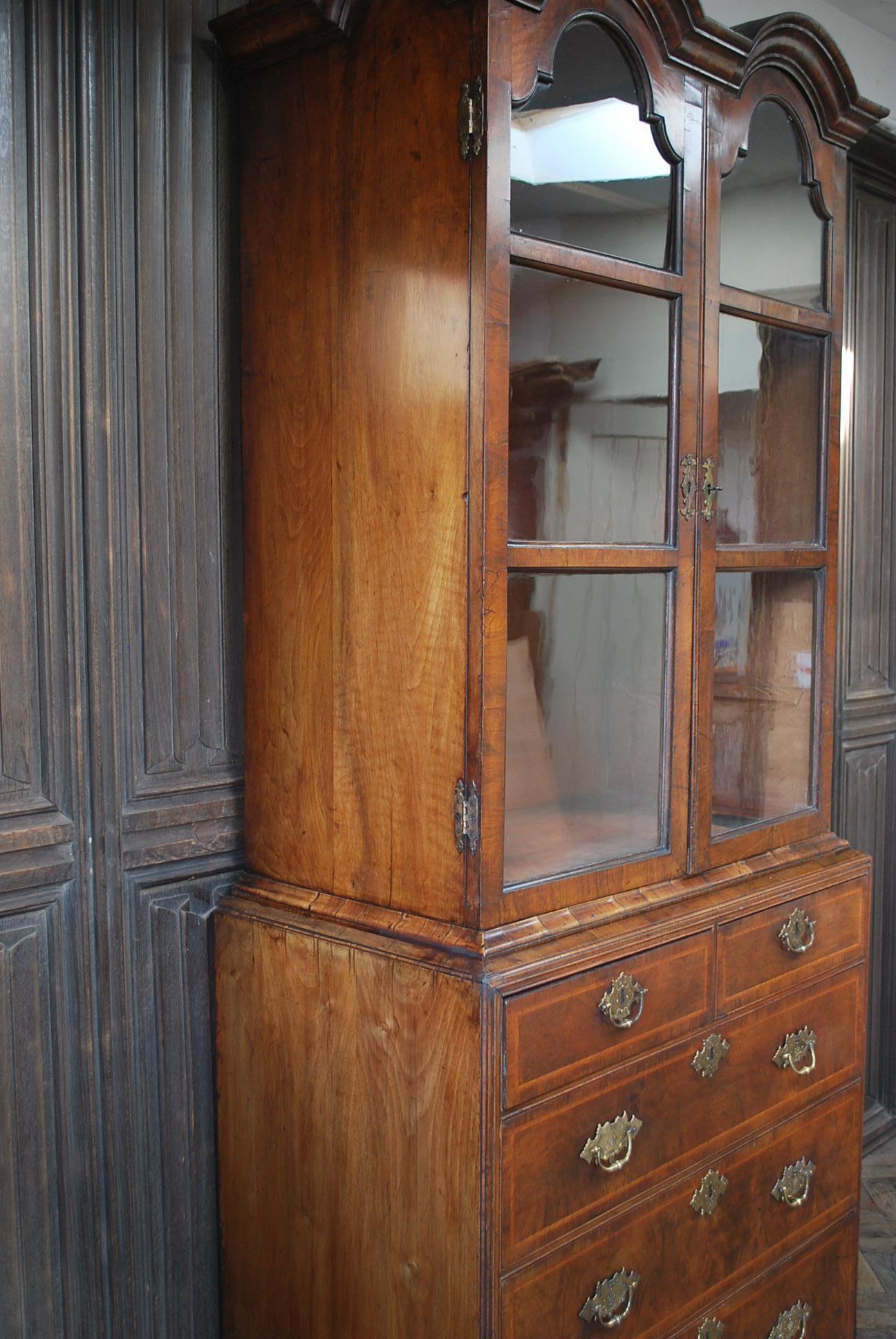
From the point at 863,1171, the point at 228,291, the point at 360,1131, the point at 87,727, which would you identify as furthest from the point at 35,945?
the point at 863,1171

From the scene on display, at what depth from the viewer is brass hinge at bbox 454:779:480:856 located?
4.22 ft

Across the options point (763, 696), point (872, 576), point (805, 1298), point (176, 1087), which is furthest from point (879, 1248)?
point (176, 1087)

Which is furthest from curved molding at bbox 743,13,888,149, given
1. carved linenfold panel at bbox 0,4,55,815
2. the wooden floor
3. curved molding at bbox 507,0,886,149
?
the wooden floor

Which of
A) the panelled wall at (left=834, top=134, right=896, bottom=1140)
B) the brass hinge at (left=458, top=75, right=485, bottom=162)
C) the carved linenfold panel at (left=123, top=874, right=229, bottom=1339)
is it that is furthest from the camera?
the panelled wall at (left=834, top=134, right=896, bottom=1140)

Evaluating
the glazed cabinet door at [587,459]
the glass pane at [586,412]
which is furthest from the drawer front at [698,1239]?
the glass pane at [586,412]

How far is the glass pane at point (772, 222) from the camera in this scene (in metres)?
1.56

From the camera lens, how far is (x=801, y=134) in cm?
165

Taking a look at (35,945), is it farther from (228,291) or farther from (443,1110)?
(228,291)

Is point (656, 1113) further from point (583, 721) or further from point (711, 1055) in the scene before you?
point (583, 721)

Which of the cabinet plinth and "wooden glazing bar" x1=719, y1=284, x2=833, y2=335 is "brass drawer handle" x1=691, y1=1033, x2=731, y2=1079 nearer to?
the cabinet plinth

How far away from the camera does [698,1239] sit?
1.53 metres

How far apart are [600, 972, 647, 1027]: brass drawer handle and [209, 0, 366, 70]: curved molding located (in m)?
1.10

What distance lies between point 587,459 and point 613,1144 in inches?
31.0

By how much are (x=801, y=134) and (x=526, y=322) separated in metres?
0.62
